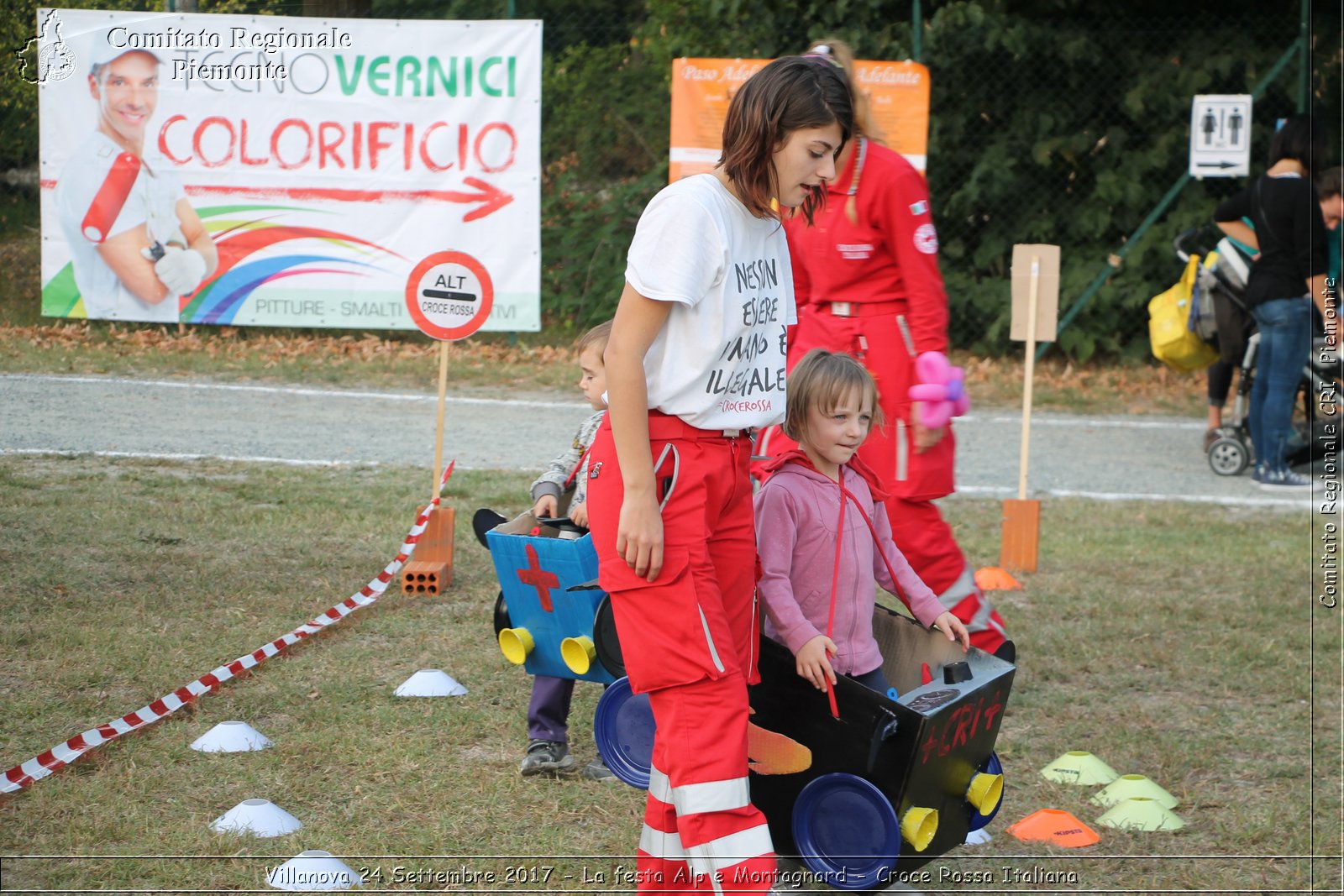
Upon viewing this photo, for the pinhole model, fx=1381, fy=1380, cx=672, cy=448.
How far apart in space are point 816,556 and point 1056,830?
1197 mm

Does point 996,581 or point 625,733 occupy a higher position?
point 625,733

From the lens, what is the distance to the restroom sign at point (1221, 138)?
12.6 metres

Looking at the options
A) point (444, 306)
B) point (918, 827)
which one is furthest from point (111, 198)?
point (918, 827)

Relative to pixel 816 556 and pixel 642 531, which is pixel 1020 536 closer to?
pixel 816 556

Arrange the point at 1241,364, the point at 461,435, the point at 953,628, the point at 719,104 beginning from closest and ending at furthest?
1. the point at 953,628
2. the point at 461,435
3. the point at 1241,364
4. the point at 719,104

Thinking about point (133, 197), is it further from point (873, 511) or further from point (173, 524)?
point (873, 511)

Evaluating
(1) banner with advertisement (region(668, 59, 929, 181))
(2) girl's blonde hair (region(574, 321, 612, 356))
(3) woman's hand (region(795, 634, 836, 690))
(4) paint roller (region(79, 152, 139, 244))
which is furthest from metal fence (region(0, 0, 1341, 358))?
(3) woman's hand (region(795, 634, 836, 690))

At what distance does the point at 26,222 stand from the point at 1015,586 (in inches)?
192

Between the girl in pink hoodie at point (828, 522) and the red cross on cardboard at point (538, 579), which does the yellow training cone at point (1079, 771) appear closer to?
the girl in pink hoodie at point (828, 522)

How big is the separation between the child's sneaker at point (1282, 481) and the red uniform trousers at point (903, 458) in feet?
17.3

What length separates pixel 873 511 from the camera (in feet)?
11.4

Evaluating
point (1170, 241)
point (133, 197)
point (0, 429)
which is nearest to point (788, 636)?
point (0, 429)

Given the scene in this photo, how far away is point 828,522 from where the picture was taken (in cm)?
327

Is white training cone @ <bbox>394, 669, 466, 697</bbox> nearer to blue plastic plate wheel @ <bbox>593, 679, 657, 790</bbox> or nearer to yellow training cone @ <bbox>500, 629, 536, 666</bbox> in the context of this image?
yellow training cone @ <bbox>500, 629, 536, 666</bbox>
